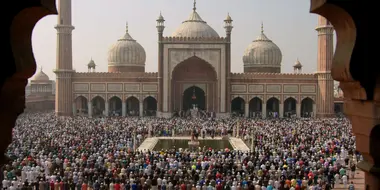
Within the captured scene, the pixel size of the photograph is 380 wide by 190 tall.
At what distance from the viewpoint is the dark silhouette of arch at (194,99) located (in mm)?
36125

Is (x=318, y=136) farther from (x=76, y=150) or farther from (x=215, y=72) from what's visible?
(x=215, y=72)

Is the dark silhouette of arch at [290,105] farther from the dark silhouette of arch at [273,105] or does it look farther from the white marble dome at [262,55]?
the white marble dome at [262,55]

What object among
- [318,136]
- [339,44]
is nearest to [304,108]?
[318,136]

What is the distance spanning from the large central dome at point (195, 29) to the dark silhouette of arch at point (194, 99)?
4.76 metres

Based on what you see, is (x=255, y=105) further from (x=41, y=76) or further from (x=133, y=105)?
(x=41, y=76)

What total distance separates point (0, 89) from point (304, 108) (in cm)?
3604

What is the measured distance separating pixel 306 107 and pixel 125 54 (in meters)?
16.7

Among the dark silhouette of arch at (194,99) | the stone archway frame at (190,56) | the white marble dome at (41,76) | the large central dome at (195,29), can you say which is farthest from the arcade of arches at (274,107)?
the white marble dome at (41,76)

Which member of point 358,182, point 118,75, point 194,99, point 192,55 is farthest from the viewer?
point 194,99

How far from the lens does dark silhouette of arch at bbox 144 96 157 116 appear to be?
3562 centimetres

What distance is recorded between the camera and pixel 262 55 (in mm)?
39906

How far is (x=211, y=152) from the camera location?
1399cm

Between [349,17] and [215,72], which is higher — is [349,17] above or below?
below

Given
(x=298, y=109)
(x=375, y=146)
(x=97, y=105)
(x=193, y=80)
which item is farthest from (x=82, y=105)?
(x=375, y=146)
